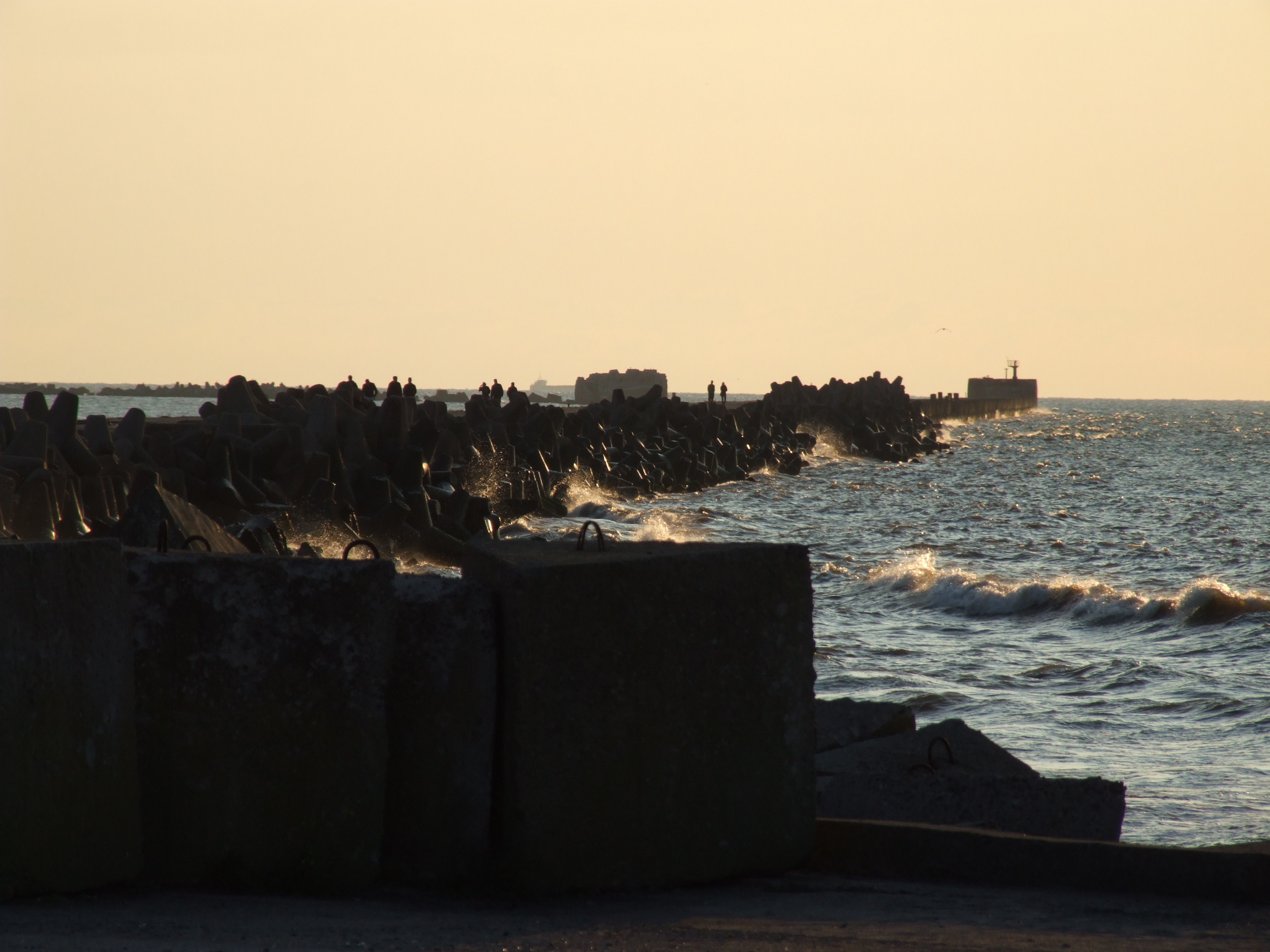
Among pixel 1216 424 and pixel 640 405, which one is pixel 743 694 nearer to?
pixel 640 405

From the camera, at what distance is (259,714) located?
120 inches

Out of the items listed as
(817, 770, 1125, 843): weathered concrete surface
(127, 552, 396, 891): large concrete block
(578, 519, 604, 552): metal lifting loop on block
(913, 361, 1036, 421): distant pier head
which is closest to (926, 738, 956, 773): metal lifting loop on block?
(817, 770, 1125, 843): weathered concrete surface

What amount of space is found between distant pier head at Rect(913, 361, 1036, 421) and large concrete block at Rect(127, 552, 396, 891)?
89.0m

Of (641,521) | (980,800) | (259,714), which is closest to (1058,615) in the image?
(641,521)

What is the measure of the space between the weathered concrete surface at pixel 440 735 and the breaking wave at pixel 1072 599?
10.4 metres

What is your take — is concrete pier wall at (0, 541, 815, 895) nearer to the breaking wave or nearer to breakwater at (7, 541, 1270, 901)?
breakwater at (7, 541, 1270, 901)

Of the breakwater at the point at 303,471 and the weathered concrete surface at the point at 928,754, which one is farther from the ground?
the breakwater at the point at 303,471

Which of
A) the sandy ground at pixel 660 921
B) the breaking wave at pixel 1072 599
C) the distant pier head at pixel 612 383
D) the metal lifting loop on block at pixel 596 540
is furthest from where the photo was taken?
the distant pier head at pixel 612 383

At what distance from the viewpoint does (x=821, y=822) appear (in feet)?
11.9

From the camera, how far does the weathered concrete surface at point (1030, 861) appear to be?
330 centimetres

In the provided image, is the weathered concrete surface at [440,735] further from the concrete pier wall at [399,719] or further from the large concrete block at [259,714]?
the large concrete block at [259,714]

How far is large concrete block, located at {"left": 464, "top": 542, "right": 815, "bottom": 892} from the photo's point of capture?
3156 mm

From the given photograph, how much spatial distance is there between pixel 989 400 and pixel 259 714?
4662 inches

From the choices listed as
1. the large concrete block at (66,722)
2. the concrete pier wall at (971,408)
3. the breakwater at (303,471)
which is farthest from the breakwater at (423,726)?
the concrete pier wall at (971,408)
